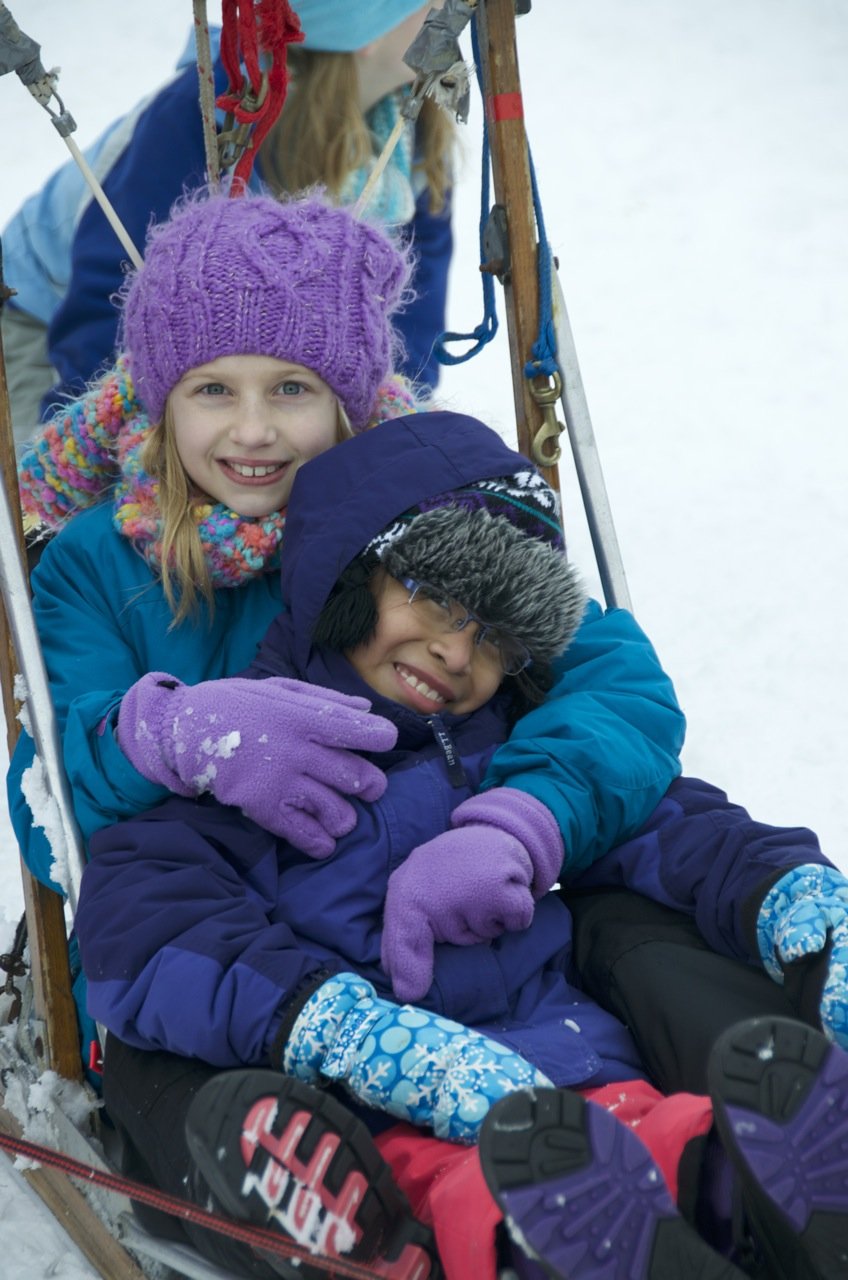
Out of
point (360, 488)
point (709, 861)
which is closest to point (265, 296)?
point (360, 488)

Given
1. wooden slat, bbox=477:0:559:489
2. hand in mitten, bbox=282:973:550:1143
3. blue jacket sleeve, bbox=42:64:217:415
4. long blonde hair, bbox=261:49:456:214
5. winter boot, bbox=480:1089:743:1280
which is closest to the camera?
winter boot, bbox=480:1089:743:1280

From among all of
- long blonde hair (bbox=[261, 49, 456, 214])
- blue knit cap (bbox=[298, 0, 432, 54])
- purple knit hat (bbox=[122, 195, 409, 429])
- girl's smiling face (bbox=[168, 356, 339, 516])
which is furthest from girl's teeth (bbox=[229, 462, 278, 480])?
blue knit cap (bbox=[298, 0, 432, 54])

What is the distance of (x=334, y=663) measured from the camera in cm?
171

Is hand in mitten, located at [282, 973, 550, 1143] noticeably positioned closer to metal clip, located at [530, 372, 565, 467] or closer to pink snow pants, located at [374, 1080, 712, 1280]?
pink snow pants, located at [374, 1080, 712, 1280]

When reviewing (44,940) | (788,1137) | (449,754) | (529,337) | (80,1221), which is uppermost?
(529,337)

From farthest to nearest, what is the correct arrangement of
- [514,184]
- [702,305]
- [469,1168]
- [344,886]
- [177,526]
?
[702,305], [514,184], [177,526], [344,886], [469,1168]

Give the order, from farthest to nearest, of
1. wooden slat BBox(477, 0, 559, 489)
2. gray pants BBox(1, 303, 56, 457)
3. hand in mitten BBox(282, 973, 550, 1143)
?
gray pants BBox(1, 303, 56, 457) → wooden slat BBox(477, 0, 559, 489) → hand in mitten BBox(282, 973, 550, 1143)

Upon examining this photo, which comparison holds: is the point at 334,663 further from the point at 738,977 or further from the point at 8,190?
the point at 8,190

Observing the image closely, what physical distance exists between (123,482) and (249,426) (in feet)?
0.67

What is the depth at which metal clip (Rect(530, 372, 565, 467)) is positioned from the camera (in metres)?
2.02

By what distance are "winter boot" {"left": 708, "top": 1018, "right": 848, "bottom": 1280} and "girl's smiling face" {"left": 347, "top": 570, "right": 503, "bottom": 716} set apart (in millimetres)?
638

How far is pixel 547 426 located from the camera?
6.66 ft

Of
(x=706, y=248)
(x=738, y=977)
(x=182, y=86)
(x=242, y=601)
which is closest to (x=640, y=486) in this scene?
(x=706, y=248)

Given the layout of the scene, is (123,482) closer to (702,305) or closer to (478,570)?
(478,570)
